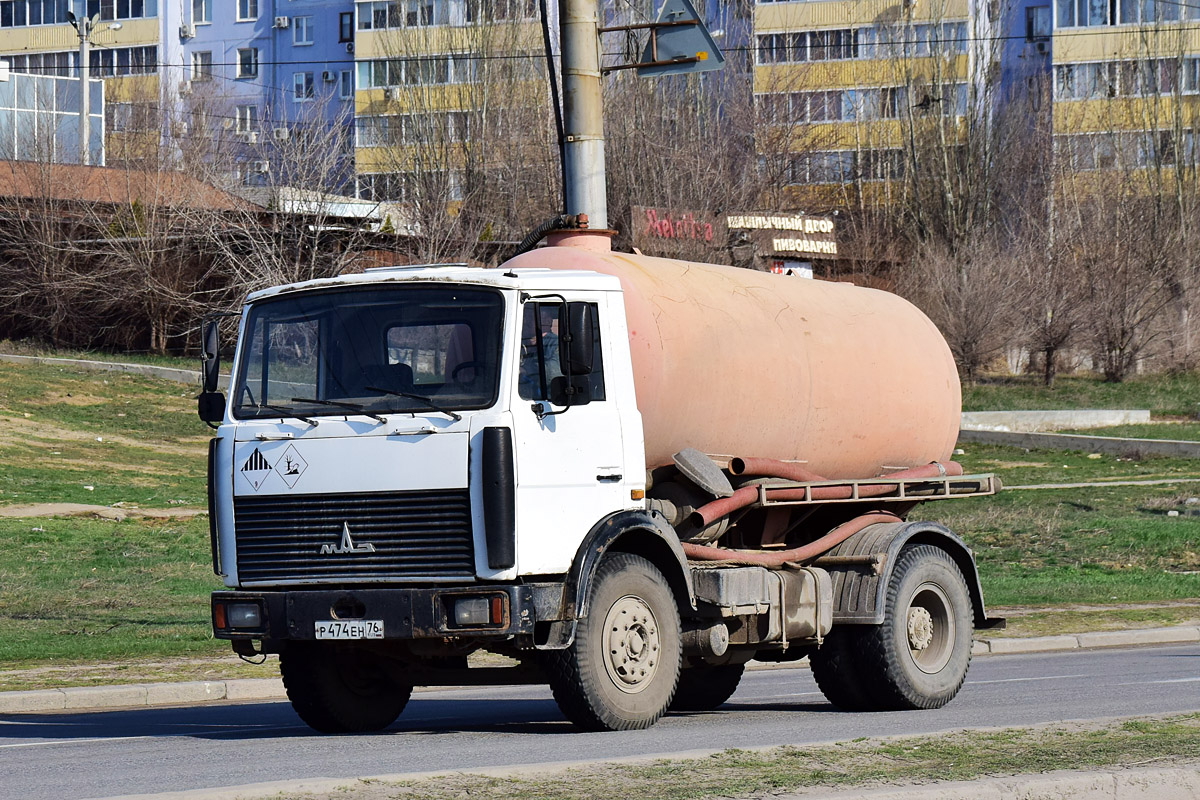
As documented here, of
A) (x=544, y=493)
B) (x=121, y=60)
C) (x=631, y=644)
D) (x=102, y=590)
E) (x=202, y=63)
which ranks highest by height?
(x=121, y=60)

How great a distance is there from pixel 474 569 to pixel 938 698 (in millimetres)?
4178

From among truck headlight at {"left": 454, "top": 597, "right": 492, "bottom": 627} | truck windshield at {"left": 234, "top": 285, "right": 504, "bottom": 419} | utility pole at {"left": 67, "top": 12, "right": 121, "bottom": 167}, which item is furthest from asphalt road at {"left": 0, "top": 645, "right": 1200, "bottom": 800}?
utility pole at {"left": 67, "top": 12, "right": 121, "bottom": 167}

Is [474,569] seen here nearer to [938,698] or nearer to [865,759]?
[865,759]

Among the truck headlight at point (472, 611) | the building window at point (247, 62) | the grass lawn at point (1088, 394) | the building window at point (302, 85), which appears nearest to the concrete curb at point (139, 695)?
the truck headlight at point (472, 611)

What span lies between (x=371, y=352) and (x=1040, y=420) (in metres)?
40.0

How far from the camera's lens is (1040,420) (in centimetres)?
4772

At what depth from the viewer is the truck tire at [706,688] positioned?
41.6ft

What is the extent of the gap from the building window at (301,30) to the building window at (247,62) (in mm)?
2742

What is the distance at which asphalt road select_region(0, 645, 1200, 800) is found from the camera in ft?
28.5

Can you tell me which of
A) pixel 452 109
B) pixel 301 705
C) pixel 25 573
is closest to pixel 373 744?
pixel 301 705

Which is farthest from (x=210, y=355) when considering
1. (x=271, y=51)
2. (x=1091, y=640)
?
(x=271, y=51)

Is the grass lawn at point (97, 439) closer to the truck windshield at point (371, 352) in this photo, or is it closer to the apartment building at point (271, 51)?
the truck windshield at point (371, 352)

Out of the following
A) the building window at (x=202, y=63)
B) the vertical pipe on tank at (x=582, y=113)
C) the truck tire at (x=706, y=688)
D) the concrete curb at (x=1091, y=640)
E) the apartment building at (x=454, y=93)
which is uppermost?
the building window at (x=202, y=63)

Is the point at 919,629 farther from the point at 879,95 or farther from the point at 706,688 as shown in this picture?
the point at 879,95
